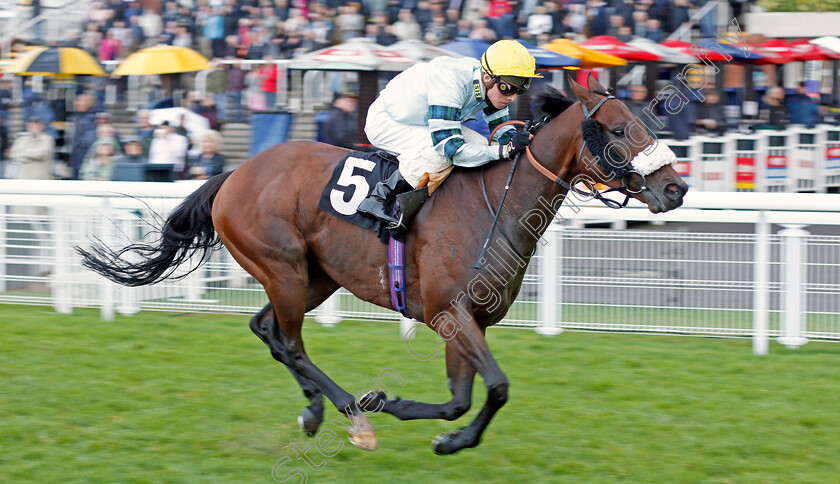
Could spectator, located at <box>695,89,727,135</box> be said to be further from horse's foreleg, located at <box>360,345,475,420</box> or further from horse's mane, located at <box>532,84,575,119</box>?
horse's foreleg, located at <box>360,345,475,420</box>

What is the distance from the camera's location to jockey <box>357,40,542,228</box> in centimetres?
392

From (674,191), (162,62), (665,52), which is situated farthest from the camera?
(665,52)

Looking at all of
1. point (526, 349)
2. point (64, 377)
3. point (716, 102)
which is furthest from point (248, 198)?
point (716, 102)

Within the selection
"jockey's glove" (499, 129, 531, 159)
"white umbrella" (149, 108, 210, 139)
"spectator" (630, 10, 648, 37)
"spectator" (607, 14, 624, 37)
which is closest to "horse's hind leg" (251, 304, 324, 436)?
"jockey's glove" (499, 129, 531, 159)

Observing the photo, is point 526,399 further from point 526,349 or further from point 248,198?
point 248,198

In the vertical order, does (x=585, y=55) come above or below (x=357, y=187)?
above

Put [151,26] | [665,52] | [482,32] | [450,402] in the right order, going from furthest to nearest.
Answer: [151,26] → [665,52] → [482,32] → [450,402]

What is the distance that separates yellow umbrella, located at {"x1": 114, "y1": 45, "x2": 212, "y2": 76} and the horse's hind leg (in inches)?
280

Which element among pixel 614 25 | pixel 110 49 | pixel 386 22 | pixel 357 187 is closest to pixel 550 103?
pixel 357 187

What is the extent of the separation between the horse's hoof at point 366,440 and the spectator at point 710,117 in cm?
840

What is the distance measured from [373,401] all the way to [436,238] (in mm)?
771

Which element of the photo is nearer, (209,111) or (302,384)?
(302,384)

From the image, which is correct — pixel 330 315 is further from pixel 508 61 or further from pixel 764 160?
pixel 764 160

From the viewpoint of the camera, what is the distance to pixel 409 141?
14.2 feet
